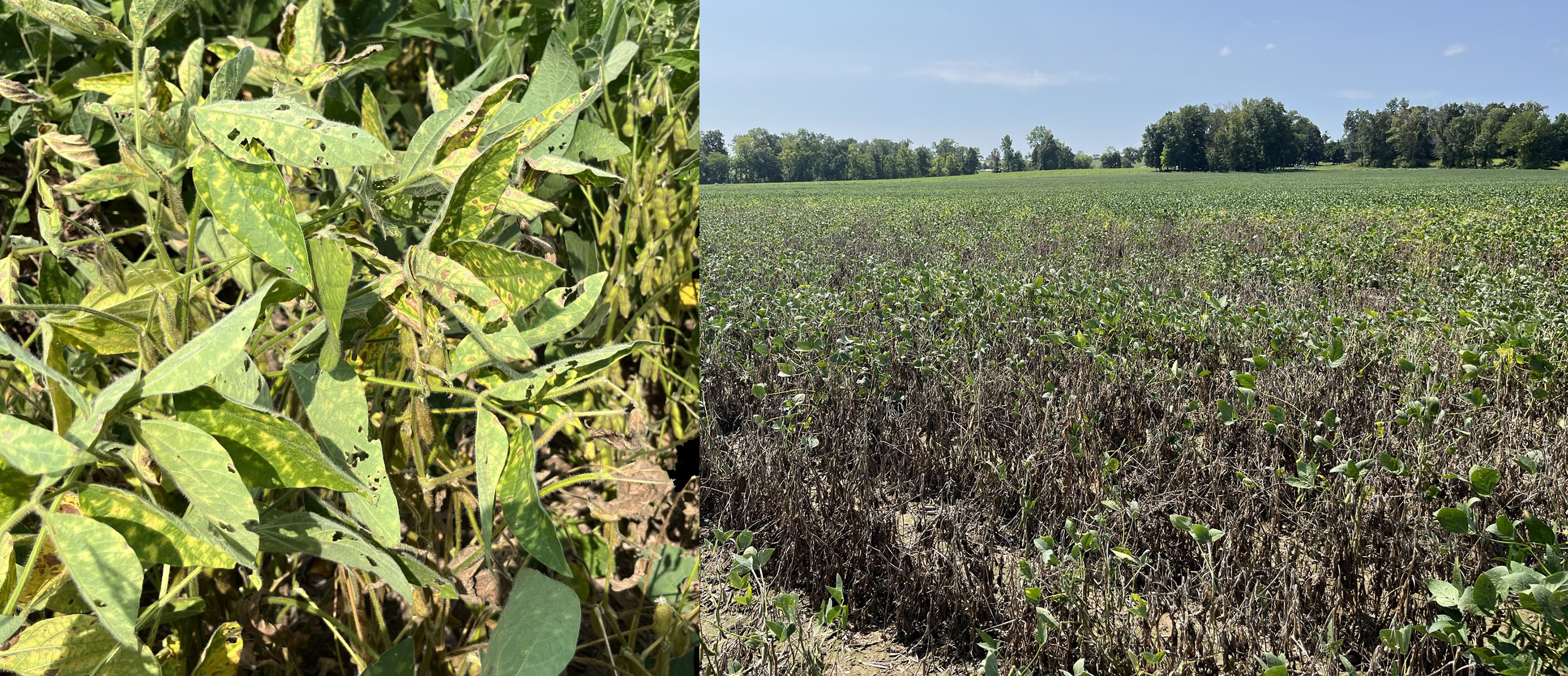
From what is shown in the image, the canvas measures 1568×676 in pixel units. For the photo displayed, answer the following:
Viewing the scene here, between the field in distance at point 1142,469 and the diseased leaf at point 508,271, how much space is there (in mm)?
884

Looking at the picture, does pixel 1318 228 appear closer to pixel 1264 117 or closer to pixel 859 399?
pixel 1264 117

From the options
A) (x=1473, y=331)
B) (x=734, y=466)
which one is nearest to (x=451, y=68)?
(x=734, y=466)

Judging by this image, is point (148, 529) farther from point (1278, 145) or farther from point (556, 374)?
point (1278, 145)

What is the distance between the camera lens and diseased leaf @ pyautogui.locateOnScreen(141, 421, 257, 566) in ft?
0.64

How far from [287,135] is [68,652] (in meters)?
0.17

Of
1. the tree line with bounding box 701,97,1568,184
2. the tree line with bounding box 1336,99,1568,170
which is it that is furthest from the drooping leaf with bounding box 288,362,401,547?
the tree line with bounding box 1336,99,1568,170

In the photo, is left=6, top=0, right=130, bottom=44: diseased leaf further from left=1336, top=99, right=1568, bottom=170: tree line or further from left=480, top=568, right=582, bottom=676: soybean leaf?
left=1336, top=99, right=1568, bottom=170: tree line

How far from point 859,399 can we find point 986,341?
2.17 feet

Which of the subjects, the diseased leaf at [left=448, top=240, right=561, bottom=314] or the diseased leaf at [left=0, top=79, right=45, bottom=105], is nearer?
the diseased leaf at [left=448, top=240, right=561, bottom=314]

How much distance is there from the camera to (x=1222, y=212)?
6.54m

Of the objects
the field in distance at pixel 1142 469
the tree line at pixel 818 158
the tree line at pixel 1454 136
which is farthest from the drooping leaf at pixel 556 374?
the tree line at pixel 1454 136

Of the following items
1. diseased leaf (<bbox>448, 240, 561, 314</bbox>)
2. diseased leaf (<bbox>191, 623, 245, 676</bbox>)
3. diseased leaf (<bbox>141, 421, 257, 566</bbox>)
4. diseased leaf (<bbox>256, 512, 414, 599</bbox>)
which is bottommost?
diseased leaf (<bbox>191, 623, 245, 676</bbox>)

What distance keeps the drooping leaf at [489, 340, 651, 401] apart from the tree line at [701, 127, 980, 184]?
127 centimetres

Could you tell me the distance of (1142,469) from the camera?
1.79m
